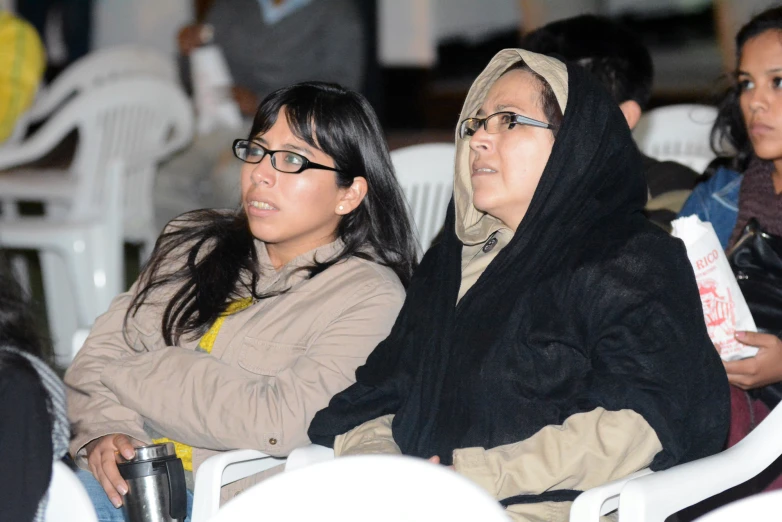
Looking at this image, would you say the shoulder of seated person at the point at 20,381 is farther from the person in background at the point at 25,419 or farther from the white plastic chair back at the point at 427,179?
the white plastic chair back at the point at 427,179

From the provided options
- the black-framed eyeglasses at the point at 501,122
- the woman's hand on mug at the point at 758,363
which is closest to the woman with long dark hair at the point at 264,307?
the black-framed eyeglasses at the point at 501,122

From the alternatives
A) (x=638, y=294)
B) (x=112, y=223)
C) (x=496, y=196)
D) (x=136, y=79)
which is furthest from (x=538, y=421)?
(x=136, y=79)

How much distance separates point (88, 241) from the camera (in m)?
3.80

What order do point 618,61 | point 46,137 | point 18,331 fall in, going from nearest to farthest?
point 18,331 < point 618,61 < point 46,137

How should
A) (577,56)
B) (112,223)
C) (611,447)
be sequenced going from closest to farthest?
(611,447) → (577,56) → (112,223)

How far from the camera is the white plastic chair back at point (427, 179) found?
3.04m

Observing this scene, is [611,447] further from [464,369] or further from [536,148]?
[536,148]

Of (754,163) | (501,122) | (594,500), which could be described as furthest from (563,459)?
(754,163)

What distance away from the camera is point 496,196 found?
1821 millimetres

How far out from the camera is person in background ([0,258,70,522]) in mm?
1425

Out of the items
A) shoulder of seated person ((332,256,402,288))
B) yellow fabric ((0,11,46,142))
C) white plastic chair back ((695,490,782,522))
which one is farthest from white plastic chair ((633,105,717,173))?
yellow fabric ((0,11,46,142))

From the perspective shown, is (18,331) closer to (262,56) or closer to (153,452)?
(153,452)

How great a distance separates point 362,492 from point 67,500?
0.43 meters

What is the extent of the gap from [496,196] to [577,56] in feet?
2.74
